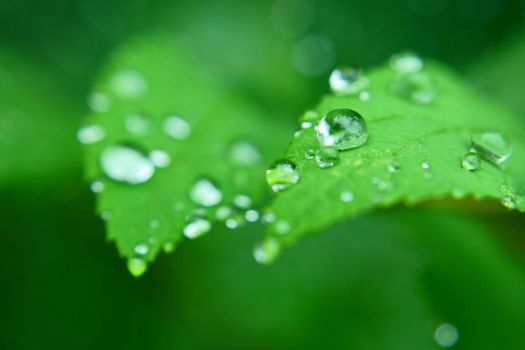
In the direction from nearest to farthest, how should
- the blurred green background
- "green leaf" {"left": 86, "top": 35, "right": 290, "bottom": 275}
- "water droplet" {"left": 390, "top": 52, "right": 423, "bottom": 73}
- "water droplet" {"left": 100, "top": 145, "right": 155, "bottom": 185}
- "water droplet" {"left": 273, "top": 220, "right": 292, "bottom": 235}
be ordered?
"water droplet" {"left": 273, "top": 220, "right": 292, "bottom": 235}
"green leaf" {"left": 86, "top": 35, "right": 290, "bottom": 275}
"water droplet" {"left": 100, "top": 145, "right": 155, "bottom": 185}
"water droplet" {"left": 390, "top": 52, "right": 423, "bottom": 73}
the blurred green background

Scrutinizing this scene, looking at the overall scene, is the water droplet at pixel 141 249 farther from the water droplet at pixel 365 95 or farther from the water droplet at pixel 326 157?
the water droplet at pixel 365 95

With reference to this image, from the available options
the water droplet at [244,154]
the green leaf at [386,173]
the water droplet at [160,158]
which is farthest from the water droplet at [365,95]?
the water droplet at [160,158]

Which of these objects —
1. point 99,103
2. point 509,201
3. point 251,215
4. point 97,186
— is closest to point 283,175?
point 251,215

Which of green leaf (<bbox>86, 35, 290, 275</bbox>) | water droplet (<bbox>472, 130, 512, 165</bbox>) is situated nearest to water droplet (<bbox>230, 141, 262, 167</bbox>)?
green leaf (<bbox>86, 35, 290, 275</bbox>)

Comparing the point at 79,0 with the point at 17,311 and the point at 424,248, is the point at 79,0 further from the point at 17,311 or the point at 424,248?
the point at 424,248

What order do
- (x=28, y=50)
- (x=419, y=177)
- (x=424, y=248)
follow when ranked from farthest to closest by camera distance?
(x=28, y=50), (x=424, y=248), (x=419, y=177)

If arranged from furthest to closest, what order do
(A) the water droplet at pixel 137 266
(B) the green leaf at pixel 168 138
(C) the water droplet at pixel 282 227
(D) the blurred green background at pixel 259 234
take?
(D) the blurred green background at pixel 259 234 → (B) the green leaf at pixel 168 138 → (A) the water droplet at pixel 137 266 → (C) the water droplet at pixel 282 227

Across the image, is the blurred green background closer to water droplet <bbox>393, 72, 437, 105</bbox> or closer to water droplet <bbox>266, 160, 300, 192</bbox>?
water droplet <bbox>393, 72, 437, 105</bbox>

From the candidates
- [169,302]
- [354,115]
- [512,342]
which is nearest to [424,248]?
[512,342]
